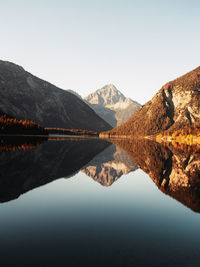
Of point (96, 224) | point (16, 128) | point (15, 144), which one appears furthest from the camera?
point (16, 128)

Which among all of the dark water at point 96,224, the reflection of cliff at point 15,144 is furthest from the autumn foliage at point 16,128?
the dark water at point 96,224

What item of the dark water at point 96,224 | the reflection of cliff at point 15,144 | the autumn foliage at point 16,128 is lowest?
the dark water at point 96,224

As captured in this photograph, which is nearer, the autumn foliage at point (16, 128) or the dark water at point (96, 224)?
the dark water at point (96, 224)

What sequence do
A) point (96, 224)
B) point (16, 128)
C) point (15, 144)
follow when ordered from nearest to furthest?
point (96, 224) → point (15, 144) → point (16, 128)

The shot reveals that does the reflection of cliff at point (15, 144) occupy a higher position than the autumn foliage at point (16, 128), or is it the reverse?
the autumn foliage at point (16, 128)

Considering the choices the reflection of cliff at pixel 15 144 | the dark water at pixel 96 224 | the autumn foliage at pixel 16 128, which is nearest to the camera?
the dark water at pixel 96 224

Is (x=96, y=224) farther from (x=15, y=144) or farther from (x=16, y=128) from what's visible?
(x=16, y=128)

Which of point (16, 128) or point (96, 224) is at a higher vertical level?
point (16, 128)

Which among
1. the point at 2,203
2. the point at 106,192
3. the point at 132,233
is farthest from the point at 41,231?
the point at 106,192

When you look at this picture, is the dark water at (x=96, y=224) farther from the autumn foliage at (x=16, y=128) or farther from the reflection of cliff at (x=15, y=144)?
the autumn foliage at (x=16, y=128)

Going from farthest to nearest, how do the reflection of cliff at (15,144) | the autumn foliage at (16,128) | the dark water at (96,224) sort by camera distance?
the autumn foliage at (16,128), the reflection of cliff at (15,144), the dark water at (96,224)

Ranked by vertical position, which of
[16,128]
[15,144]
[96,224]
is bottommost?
[96,224]

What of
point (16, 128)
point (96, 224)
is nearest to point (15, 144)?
point (96, 224)

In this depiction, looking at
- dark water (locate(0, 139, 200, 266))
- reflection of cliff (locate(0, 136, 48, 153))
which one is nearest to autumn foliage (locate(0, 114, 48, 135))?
reflection of cliff (locate(0, 136, 48, 153))
